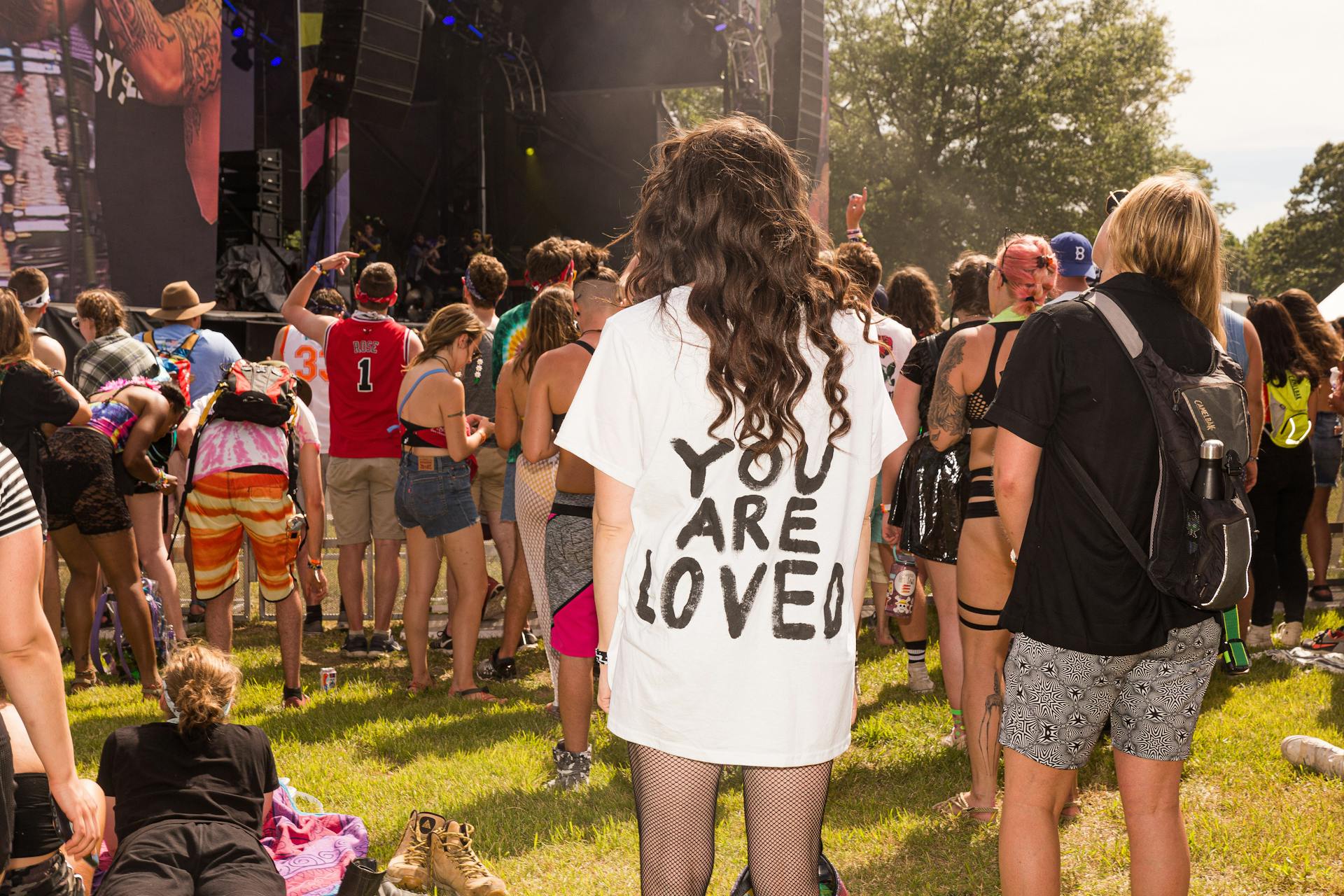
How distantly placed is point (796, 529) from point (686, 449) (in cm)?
25

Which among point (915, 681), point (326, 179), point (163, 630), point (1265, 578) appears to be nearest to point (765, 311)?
point (915, 681)

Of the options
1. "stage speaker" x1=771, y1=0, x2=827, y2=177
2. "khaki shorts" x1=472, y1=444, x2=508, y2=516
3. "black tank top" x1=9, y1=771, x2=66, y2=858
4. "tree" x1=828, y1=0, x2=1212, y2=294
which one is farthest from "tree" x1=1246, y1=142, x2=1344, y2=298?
"black tank top" x1=9, y1=771, x2=66, y2=858

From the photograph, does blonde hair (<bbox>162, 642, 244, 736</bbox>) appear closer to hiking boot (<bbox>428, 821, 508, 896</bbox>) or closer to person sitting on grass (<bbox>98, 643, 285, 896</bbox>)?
person sitting on grass (<bbox>98, 643, 285, 896</bbox>)

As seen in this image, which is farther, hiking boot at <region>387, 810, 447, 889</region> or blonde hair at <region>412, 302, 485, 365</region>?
blonde hair at <region>412, 302, 485, 365</region>

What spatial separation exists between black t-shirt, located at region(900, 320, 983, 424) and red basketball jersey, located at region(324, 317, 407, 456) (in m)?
3.14

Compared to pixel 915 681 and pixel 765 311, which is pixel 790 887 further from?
pixel 915 681

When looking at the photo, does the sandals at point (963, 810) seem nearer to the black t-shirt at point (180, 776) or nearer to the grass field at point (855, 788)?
the grass field at point (855, 788)

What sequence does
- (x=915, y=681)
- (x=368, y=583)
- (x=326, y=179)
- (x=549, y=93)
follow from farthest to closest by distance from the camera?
(x=549, y=93) < (x=326, y=179) < (x=368, y=583) < (x=915, y=681)

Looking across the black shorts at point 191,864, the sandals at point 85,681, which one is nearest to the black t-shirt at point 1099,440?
the black shorts at point 191,864

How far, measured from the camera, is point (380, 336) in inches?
243

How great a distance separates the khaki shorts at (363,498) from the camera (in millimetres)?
6418

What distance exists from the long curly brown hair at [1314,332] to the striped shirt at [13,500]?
6255mm

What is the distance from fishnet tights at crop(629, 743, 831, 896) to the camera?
6.71ft

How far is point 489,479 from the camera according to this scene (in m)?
6.68
